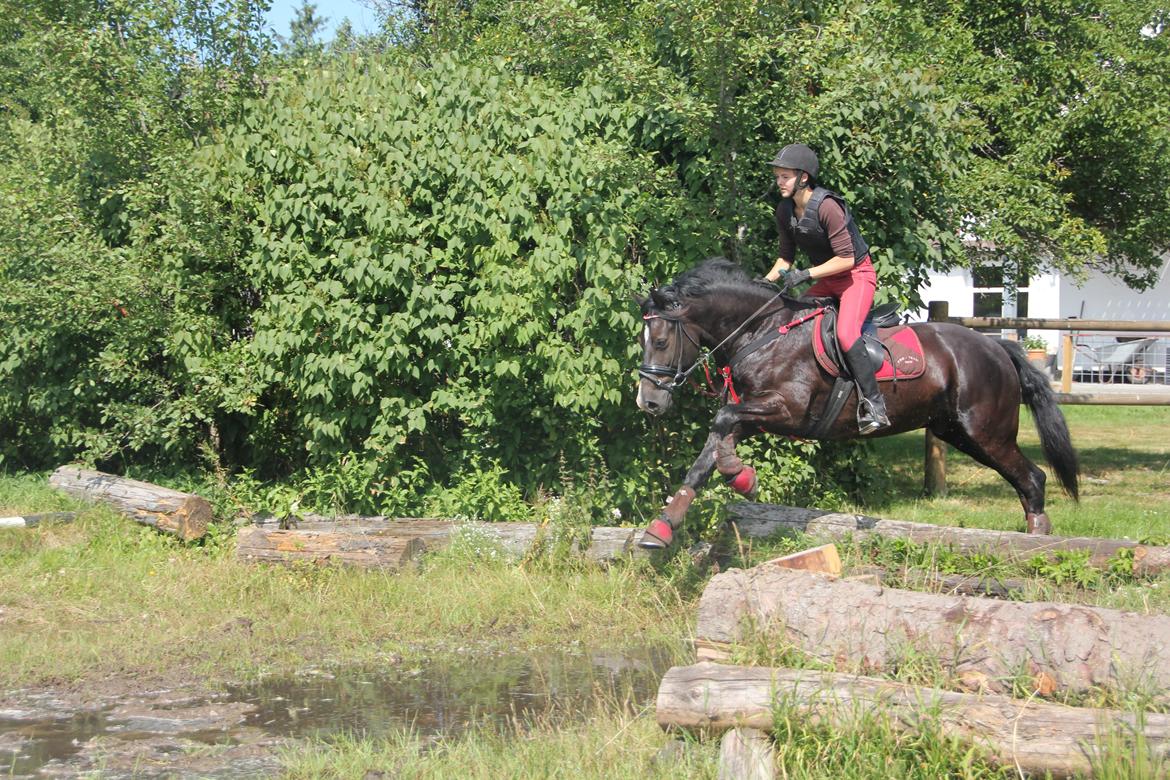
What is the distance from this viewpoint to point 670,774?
16.5ft

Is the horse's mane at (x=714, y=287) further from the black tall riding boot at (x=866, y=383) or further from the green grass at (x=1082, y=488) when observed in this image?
the green grass at (x=1082, y=488)

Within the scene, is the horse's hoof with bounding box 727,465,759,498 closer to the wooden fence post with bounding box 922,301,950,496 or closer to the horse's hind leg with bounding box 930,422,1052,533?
the horse's hind leg with bounding box 930,422,1052,533

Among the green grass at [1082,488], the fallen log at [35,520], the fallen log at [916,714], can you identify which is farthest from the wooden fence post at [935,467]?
the fallen log at [35,520]

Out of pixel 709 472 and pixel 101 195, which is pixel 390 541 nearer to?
pixel 709 472

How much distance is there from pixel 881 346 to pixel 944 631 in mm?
3442

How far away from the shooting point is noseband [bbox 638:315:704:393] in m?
8.01

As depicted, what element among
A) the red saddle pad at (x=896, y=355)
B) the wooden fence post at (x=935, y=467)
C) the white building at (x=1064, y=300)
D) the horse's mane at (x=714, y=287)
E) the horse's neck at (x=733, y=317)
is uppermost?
the white building at (x=1064, y=300)

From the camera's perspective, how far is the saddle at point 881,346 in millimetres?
8242

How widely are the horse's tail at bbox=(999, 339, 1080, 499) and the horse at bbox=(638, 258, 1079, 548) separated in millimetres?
12

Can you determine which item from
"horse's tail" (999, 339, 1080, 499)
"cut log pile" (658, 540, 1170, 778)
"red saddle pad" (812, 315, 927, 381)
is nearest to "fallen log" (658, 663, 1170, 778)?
"cut log pile" (658, 540, 1170, 778)

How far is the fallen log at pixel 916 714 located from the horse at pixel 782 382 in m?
2.48

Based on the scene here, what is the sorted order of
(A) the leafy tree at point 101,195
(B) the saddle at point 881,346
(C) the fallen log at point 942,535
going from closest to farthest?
(C) the fallen log at point 942,535 → (B) the saddle at point 881,346 → (A) the leafy tree at point 101,195

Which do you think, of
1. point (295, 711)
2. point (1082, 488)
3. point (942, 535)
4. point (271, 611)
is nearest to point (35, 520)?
point (271, 611)

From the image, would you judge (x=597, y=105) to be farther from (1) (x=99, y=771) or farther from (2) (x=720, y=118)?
(1) (x=99, y=771)
